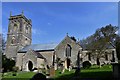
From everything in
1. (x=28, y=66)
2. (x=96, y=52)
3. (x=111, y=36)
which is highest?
(x=111, y=36)

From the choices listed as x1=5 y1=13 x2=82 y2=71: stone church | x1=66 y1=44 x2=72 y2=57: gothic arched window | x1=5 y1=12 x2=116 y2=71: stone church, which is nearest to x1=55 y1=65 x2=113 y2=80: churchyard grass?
x1=5 y1=12 x2=116 y2=71: stone church

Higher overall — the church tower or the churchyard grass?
the church tower

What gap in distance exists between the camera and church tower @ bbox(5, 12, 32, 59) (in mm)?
55991

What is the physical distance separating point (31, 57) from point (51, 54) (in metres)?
5.23

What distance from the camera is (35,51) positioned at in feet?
167

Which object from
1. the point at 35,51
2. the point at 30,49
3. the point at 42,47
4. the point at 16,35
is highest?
the point at 16,35

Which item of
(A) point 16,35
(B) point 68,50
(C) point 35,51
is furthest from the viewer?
(A) point 16,35

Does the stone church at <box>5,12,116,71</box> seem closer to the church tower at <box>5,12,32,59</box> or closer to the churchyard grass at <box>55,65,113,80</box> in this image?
the church tower at <box>5,12,32,59</box>

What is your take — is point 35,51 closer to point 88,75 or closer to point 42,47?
point 42,47

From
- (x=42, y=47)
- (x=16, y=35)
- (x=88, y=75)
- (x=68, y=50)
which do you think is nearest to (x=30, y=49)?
(x=42, y=47)

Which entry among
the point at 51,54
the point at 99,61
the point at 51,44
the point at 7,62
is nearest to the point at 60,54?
the point at 51,54

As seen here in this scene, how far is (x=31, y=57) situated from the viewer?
4725 centimetres

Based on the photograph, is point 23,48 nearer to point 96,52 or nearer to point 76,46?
point 76,46

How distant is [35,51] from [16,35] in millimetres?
9823
